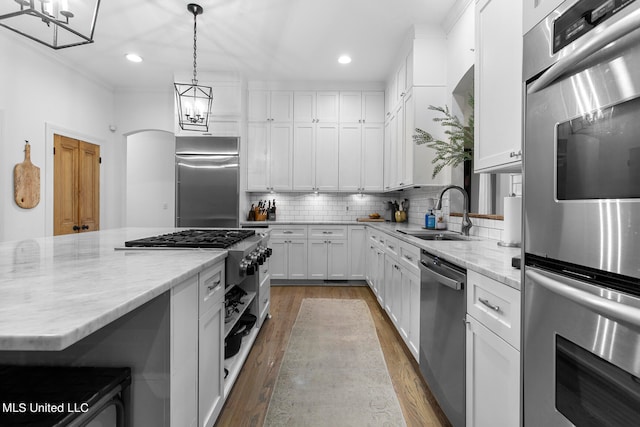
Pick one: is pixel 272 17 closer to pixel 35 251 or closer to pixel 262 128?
pixel 262 128

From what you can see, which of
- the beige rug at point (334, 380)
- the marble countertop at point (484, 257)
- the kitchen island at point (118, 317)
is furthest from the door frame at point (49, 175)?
the marble countertop at point (484, 257)

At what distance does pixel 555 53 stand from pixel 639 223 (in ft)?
1.69

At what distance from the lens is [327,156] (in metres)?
5.05

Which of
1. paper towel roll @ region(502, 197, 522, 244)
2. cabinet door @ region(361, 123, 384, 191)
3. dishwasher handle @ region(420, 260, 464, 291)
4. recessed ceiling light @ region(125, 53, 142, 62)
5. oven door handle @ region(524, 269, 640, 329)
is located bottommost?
dishwasher handle @ region(420, 260, 464, 291)

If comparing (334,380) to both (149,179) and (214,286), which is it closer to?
(214,286)

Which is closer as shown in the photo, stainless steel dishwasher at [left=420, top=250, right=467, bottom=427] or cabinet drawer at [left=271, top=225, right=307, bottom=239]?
stainless steel dishwasher at [left=420, top=250, right=467, bottom=427]

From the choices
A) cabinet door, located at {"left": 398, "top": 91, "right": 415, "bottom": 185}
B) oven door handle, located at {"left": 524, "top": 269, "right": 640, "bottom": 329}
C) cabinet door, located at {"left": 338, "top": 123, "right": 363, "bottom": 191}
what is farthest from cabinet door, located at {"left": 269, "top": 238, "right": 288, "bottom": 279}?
oven door handle, located at {"left": 524, "top": 269, "right": 640, "bottom": 329}

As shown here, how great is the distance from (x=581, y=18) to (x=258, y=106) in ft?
15.1

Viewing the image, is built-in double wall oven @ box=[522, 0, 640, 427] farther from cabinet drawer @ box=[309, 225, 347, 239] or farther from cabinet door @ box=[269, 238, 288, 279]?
cabinet door @ box=[269, 238, 288, 279]

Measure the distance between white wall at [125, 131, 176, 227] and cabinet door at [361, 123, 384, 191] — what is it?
4050 mm

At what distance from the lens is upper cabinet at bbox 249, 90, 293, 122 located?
16.5 feet

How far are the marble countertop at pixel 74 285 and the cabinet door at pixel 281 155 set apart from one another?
332 centimetres

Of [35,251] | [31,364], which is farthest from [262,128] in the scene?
[31,364]

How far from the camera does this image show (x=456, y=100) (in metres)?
3.23
